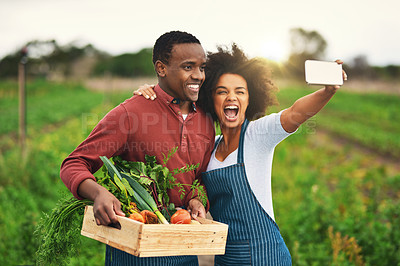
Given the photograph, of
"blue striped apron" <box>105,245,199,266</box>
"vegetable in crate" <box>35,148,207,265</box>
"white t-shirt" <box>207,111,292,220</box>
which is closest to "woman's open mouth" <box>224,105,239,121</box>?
"white t-shirt" <box>207,111,292,220</box>

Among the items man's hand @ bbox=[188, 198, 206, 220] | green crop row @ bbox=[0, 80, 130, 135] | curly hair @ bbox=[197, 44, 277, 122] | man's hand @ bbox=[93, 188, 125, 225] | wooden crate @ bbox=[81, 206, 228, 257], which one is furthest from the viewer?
green crop row @ bbox=[0, 80, 130, 135]

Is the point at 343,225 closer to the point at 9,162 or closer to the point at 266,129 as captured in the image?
the point at 266,129

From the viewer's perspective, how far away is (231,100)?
2.45 metres

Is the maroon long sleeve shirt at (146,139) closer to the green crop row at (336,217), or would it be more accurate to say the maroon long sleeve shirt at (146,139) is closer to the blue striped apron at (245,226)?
the blue striped apron at (245,226)

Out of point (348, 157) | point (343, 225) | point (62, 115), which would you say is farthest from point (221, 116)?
point (62, 115)

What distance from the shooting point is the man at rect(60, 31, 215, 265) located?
2098 mm

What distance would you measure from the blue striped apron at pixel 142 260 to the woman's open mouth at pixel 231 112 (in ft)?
2.83

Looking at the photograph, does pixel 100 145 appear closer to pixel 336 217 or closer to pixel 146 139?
pixel 146 139

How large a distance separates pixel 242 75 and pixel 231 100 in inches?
9.5

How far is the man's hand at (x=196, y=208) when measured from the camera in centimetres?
216

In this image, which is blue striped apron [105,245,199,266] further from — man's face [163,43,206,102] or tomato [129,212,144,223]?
man's face [163,43,206,102]

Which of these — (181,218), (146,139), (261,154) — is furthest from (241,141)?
(181,218)

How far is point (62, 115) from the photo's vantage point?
15648 mm

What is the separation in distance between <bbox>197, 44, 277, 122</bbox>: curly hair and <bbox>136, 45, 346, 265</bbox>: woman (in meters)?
0.04
